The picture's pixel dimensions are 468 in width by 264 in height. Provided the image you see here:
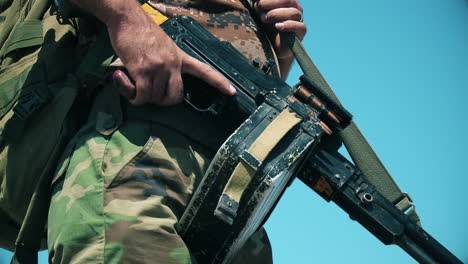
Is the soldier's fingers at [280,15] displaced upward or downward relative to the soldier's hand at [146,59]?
upward

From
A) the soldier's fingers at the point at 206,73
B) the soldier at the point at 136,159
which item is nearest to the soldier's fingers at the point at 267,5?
the soldier at the point at 136,159

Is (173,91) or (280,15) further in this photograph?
(280,15)

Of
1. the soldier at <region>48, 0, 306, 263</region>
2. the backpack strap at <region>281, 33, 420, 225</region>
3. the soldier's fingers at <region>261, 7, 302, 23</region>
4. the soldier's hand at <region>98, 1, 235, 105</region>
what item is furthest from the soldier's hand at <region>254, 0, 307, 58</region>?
the soldier's hand at <region>98, 1, 235, 105</region>

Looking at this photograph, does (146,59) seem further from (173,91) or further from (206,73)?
(206,73)

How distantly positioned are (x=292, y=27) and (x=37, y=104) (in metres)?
1.39

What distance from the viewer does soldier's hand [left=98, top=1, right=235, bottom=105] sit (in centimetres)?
264

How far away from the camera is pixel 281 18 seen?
3.43 metres

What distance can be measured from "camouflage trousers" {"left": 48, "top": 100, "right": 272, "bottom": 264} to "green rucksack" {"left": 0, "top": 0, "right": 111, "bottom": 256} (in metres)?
0.12

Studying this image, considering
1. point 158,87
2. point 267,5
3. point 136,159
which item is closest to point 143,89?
point 158,87

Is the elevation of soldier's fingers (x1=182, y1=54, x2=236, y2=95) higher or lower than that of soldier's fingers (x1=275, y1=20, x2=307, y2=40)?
lower

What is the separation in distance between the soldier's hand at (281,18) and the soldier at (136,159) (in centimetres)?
61

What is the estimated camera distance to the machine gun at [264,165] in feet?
8.20

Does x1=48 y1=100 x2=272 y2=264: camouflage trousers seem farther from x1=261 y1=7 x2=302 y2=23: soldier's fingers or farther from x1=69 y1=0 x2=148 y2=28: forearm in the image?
x1=261 y1=7 x2=302 y2=23: soldier's fingers

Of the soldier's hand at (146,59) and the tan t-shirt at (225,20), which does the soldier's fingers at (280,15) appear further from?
the soldier's hand at (146,59)
